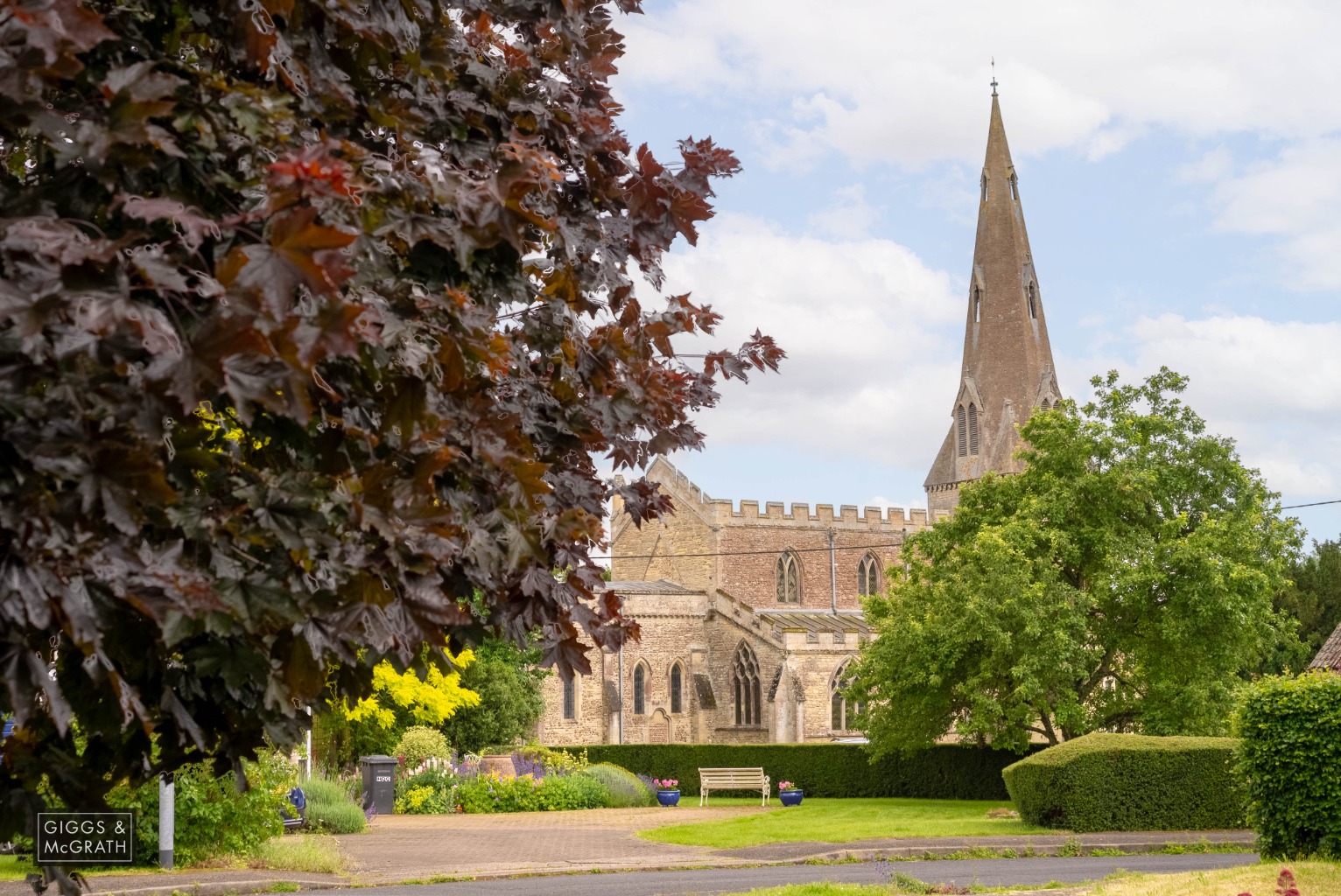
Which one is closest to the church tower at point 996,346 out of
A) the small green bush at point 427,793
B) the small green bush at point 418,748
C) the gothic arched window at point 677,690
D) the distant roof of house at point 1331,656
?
the gothic arched window at point 677,690

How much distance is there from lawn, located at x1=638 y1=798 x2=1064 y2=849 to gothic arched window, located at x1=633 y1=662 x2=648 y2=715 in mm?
18416

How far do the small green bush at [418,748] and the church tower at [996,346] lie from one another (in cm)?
3346

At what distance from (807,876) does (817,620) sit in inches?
1511

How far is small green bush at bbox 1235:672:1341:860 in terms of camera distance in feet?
45.8

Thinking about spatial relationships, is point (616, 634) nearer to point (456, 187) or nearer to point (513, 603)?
point (513, 603)

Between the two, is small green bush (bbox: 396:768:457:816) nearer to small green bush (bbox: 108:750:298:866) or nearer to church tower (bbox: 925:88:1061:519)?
small green bush (bbox: 108:750:298:866)

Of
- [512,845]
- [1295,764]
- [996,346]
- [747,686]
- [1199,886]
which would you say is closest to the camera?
[1199,886]

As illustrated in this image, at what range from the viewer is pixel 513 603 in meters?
4.58

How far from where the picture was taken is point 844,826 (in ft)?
79.0

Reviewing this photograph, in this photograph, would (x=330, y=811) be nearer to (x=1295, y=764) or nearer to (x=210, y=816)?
(x=210, y=816)

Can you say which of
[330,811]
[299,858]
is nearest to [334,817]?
[330,811]

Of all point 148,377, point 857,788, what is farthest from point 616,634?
point 857,788

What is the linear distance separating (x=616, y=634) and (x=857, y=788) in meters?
32.9

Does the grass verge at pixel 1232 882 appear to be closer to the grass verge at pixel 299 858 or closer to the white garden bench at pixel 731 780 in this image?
the grass verge at pixel 299 858
